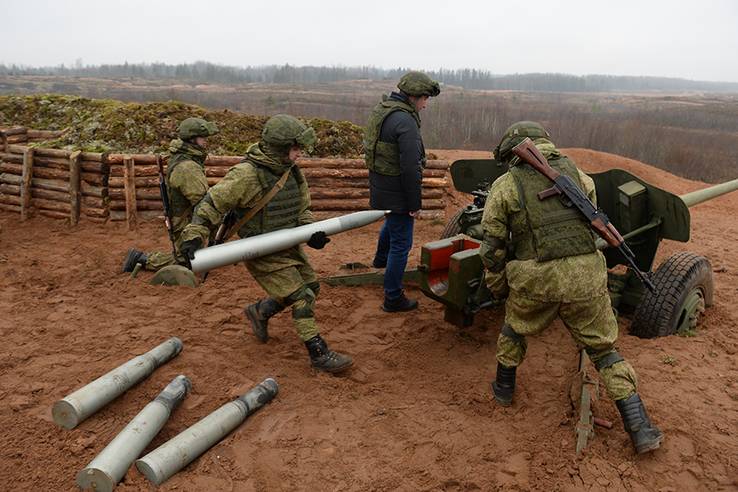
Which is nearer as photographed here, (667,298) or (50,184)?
(667,298)

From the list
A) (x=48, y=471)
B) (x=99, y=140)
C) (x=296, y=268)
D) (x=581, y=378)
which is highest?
(x=99, y=140)

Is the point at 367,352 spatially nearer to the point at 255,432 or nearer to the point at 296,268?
the point at 296,268

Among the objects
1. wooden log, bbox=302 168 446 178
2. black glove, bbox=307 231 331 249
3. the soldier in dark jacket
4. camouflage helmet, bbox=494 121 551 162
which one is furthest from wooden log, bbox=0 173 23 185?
camouflage helmet, bbox=494 121 551 162

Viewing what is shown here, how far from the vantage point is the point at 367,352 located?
184 inches

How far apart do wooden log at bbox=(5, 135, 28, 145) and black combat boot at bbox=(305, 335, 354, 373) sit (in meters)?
8.81

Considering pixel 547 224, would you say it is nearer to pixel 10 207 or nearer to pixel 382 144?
pixel 382 144

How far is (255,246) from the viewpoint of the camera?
4051 millimetres

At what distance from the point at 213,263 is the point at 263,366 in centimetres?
92

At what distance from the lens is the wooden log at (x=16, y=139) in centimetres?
1020

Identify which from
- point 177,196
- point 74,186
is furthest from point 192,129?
point 74,186

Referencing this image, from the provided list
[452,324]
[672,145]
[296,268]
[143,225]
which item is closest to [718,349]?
[452,324]

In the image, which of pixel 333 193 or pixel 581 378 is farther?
pixel 333 193

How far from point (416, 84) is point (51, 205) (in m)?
6.19

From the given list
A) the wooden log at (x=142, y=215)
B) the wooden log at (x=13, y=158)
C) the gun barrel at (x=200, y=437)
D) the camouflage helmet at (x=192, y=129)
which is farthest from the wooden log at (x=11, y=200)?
the gun barrel at (x=200, y=437)
